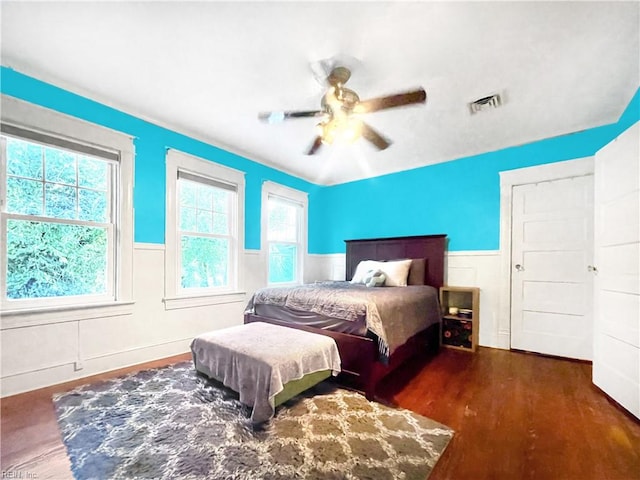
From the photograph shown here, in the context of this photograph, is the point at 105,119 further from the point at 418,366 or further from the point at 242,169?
the point at 418,366

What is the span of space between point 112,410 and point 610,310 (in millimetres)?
3835

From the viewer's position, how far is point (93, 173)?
8.75ft

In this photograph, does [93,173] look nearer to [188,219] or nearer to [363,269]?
[188,219]

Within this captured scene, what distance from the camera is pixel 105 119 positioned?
8.70 feet

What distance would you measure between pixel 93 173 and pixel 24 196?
1.78ft

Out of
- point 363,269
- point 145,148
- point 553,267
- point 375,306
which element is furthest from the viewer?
point 363,269

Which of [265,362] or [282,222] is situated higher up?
[282,222]

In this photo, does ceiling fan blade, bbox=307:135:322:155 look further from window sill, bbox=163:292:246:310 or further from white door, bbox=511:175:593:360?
white door, bbox=511:175:593:360

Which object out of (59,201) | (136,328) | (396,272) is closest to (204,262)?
(136,328)

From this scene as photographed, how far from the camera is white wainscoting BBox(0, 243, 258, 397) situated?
216 cm

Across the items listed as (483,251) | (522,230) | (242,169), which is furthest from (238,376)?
(522,230)

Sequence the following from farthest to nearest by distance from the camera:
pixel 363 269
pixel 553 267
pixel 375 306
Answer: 1. pixel 363 269
2. pixel 553 267
3. pixel 375 306

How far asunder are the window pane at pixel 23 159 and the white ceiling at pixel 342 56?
60cm

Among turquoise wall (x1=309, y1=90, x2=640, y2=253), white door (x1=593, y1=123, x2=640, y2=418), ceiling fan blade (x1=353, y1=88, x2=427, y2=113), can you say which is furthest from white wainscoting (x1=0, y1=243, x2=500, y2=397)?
ceiling fan blade (x1=353, y1=88, x2=427, y2=113)
